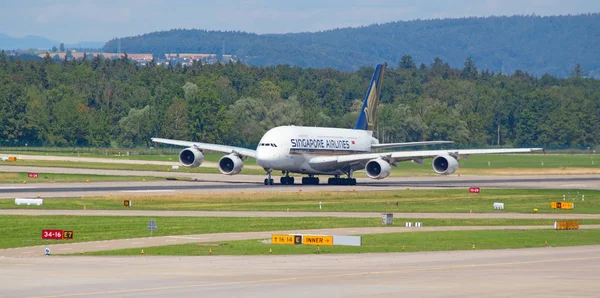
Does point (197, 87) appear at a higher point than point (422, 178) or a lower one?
higher

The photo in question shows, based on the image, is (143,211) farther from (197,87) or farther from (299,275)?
(197,87)

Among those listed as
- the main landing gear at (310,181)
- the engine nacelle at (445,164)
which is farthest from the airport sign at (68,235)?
the main landing gear at (310,181)

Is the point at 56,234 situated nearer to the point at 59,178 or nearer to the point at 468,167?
the point at 59,178

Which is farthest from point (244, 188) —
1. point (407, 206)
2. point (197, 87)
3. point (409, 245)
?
point (197, 87)

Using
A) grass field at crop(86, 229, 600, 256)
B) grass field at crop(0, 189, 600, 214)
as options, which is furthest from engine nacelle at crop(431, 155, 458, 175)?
grass field at crop(86, 229, 600, 256)

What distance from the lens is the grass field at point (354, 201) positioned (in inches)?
2539

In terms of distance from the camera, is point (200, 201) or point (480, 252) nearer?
point (480, 252)

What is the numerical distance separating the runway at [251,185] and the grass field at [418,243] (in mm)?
29147

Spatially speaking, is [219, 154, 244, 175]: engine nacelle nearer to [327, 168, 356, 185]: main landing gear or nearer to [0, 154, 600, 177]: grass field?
[327, 168, 356, 185]: main landing gear

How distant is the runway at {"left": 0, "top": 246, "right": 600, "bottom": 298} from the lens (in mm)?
31656

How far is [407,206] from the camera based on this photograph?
A: 67.0 m

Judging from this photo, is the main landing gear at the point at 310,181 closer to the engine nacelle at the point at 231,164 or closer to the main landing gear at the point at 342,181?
the main landing gear at the point at 342,181

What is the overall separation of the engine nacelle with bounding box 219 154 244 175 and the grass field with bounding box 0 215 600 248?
29.3 metres

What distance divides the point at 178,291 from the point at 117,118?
158m
